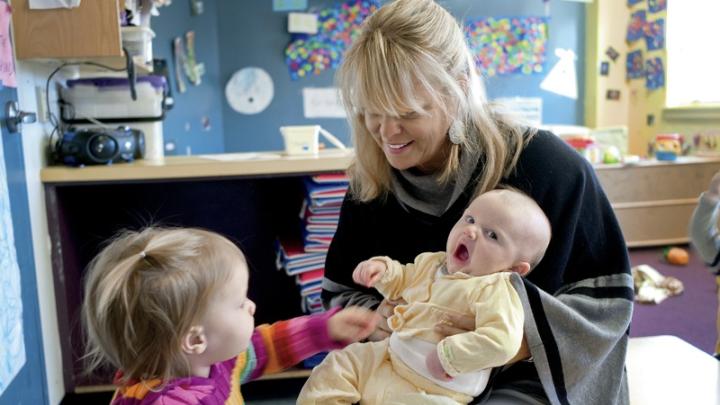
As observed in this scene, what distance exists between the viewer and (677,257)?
12.0 ft

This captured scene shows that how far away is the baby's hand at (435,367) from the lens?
95cm

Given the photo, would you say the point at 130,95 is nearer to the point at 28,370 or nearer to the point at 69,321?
the point at 69,321

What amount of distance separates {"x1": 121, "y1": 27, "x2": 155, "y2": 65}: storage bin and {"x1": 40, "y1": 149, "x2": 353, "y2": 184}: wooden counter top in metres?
0.40

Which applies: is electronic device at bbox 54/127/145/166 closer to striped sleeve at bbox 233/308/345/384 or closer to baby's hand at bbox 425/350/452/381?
striped sleeve at bbox 233/308/345/384

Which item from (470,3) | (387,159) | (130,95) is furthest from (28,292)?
(470,3)

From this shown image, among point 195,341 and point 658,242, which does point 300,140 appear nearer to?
point 195,341

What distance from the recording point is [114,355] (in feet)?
2.97

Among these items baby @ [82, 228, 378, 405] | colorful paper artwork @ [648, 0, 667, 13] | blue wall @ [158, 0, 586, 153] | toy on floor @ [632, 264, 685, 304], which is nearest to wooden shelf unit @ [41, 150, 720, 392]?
baby @ [82, 228, 378, 405]

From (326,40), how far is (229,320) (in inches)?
168

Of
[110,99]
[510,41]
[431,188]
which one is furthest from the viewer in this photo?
[510,41]

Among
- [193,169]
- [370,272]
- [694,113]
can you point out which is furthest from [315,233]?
[694,113]

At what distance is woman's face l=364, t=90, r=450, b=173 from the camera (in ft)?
3.87

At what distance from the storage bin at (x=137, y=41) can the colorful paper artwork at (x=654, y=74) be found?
4021 mm

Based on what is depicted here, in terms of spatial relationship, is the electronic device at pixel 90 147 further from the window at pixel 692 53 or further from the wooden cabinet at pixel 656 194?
the window at pixel 692 53
